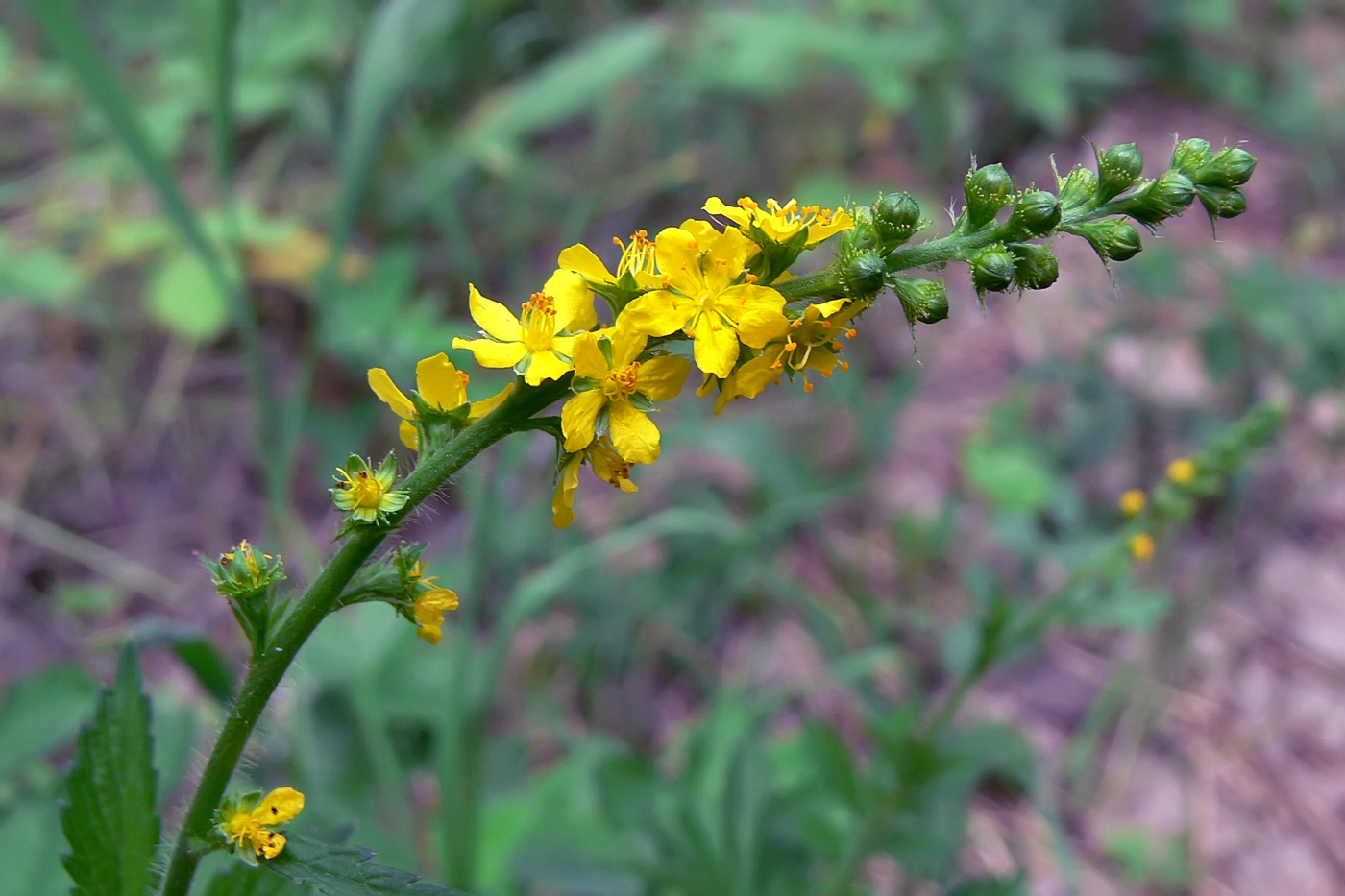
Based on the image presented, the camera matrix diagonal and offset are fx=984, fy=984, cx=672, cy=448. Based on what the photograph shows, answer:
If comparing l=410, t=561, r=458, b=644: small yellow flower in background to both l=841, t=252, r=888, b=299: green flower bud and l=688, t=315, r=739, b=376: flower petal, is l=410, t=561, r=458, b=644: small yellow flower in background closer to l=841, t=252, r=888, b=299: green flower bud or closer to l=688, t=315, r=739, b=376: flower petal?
l=688, t=315, r=739, b=376: flower petal

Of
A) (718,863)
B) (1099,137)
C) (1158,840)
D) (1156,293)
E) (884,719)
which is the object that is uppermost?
(1099,137)

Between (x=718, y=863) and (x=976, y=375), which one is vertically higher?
(x=976, y=375)

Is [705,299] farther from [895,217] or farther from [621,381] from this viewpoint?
[895,217]

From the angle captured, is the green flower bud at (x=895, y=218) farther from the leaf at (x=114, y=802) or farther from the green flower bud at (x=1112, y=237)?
the leaf at (x=114, y=802)

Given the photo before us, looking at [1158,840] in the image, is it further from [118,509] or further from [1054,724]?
[118,509]

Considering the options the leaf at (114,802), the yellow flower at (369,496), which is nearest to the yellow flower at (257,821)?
the leaf at (114,802)

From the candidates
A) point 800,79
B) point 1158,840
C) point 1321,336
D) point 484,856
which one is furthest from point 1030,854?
point 800,79
